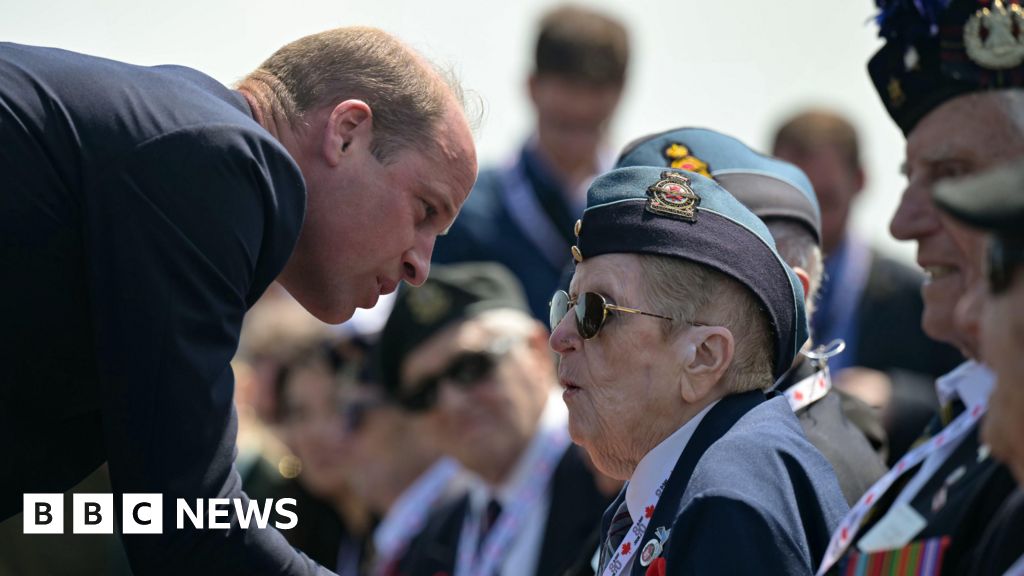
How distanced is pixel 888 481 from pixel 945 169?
3.07 ft

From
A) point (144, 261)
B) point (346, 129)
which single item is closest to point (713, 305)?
point (346, 129)

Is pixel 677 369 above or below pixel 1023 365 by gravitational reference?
below

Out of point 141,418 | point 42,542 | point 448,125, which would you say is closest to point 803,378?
point 448,125

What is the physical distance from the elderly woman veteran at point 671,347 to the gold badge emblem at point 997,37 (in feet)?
2.24

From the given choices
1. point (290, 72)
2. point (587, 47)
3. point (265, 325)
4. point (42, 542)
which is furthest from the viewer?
point (265, 325)

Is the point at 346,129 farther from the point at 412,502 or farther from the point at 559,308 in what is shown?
the point at 412,502

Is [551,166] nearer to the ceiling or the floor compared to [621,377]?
nearer to the floor

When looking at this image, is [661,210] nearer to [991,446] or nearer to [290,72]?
[290,72]

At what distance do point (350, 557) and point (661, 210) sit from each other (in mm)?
5317

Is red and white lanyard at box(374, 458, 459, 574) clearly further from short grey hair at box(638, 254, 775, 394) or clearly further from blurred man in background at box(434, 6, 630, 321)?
short grey hair at box(638, 254, 775, 394)

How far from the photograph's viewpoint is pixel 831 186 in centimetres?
793

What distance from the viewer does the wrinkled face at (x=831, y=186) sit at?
780 centimetres

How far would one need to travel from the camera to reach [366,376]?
8.60 m

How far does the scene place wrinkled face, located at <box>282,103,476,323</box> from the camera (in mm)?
4129
